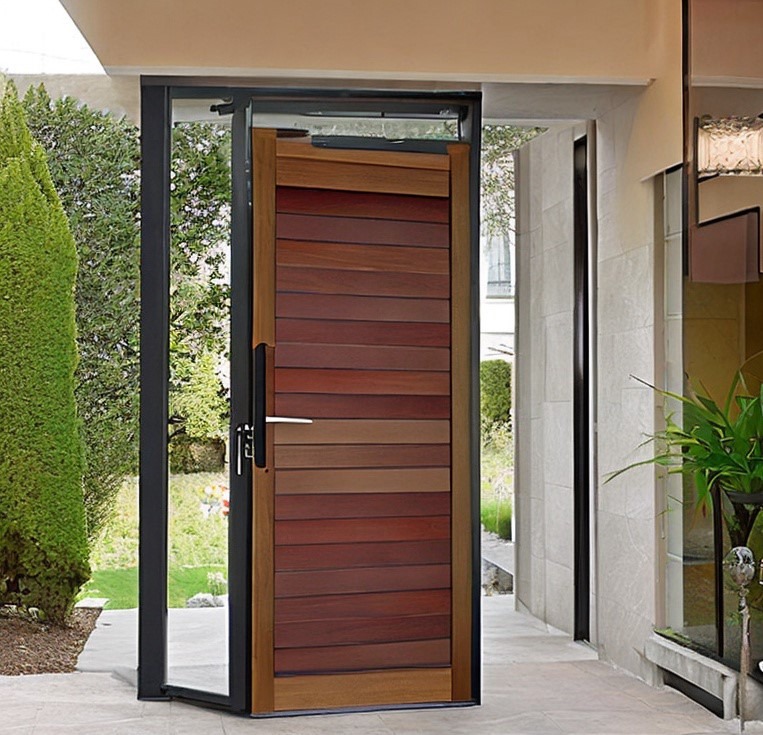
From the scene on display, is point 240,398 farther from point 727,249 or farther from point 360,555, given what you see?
point 727,249

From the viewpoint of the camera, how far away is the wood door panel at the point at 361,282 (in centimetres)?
402

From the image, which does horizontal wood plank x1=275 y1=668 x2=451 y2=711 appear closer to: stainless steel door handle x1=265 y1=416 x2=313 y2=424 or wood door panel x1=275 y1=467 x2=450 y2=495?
wood door panel x1=275 y1=467 x2=450 y2=495

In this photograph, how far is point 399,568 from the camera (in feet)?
13.4

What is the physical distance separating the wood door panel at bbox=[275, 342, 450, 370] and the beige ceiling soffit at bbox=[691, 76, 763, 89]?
4.32 ft

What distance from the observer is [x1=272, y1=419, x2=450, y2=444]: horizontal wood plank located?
13.2 ft

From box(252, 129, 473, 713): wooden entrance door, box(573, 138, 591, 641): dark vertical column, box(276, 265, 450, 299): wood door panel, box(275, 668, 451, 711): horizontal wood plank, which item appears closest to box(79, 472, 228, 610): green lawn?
box(252, 129, 473, 713): wooden entrance door

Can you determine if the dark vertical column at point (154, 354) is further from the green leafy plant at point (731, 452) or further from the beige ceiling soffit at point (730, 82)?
the beige ceiling soffit at point (730, 82)

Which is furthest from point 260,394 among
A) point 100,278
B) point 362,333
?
point 100,278

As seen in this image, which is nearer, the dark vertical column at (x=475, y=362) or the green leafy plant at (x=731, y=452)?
the green leafy plant at (x=731, y=452)

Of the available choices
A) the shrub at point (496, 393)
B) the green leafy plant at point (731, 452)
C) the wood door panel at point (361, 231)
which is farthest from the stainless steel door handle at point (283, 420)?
the shrub at point (496, 393)

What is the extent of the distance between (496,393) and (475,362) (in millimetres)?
2160

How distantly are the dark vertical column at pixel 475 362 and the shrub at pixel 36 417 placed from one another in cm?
215

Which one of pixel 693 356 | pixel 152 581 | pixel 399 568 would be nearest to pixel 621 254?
pixel 693 356

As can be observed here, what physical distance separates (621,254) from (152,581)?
2284 millimetres
